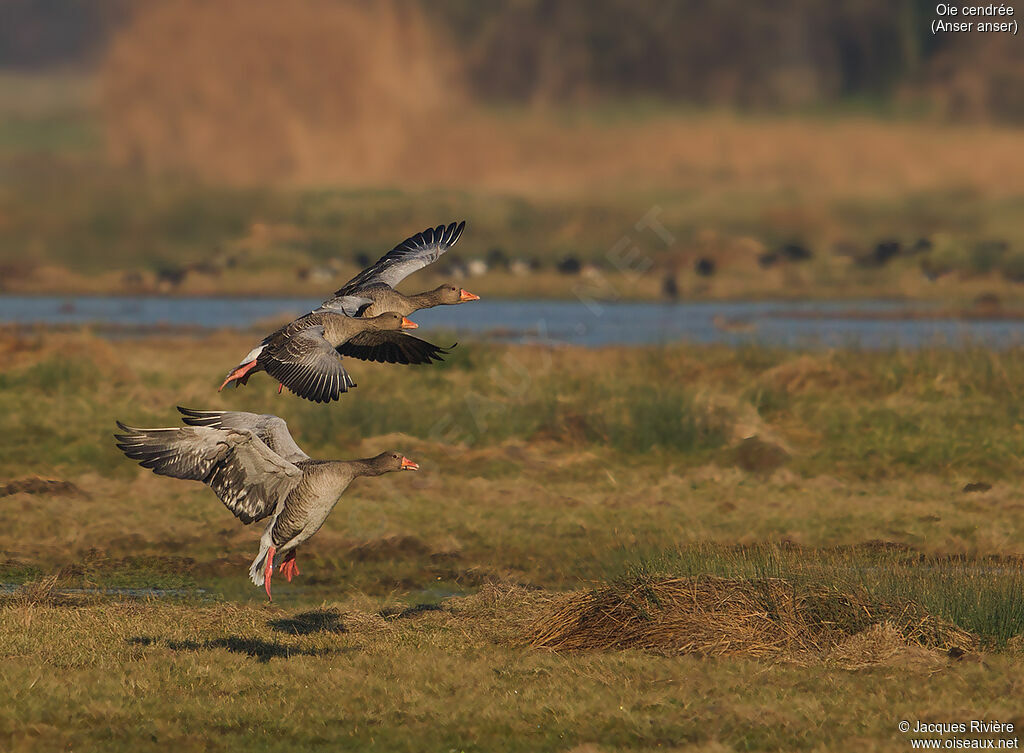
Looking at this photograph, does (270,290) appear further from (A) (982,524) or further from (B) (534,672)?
(B) (534,672)

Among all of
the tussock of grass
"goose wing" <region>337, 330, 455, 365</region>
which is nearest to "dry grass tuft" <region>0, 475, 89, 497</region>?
"goose wing" <region>337, 330, 455, 365</region>

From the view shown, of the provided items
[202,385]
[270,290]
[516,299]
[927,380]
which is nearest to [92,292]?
[270,290]

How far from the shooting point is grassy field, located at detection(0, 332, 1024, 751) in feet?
40.4

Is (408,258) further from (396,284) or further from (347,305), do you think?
(347,305)

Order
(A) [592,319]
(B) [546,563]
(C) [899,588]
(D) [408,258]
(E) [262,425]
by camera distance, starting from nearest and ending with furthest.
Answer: (E) [262,425], (C) [899,588], (D) [408,258], (B) [546,563], (A) [592,319]

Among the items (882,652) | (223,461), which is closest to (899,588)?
(882,652)

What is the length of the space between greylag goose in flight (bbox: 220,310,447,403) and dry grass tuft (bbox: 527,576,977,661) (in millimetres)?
2792

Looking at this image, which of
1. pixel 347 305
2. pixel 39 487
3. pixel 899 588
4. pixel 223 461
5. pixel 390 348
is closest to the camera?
pixel 223 461

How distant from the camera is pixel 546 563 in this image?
20203 millimetres

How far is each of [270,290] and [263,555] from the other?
69.6 metres

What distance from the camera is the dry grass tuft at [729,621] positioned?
46.6ft

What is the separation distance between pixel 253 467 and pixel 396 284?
393cm

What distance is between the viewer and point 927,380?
3356cm

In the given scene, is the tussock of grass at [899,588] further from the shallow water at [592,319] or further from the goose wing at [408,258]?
the shallow water at [592,319]
